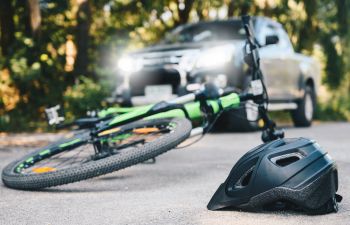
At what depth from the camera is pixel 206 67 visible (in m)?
9.39

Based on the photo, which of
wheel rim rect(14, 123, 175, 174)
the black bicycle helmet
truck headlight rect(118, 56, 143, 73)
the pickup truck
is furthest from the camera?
truck headlight rect(118, 56, 143, 73)

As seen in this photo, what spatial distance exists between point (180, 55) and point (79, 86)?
120 inches

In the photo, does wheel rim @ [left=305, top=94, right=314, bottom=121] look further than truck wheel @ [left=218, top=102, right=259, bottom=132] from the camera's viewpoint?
Yes

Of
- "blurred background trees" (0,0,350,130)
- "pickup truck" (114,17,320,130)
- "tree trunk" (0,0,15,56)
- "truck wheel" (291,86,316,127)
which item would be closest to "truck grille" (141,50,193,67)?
"pickup truck" (114,17,320,130)

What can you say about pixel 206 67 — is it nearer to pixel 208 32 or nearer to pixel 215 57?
pixel 215 57

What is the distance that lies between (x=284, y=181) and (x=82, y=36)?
10.2m

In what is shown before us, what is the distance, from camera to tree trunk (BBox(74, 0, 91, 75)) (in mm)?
13227

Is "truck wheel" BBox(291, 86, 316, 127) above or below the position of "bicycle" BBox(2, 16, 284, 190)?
below

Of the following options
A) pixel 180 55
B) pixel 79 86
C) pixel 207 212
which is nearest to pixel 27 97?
pixel 79 86

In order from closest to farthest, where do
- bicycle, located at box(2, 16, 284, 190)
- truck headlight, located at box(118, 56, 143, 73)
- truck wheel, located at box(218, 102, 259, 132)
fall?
1. bicycle, located at box(2, 16, 284, 190)
2. truck wheel, located at box(218, 102, 259, 132)
3. truck headlight, located at box(118, 56, 143, 73)

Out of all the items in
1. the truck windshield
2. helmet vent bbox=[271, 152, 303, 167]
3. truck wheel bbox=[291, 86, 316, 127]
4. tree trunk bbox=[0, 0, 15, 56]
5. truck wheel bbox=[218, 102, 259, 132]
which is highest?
tree trunk bbox=[0, 0, 15, 56]

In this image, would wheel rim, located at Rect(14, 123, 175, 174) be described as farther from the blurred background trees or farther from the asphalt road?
the blurred background trees

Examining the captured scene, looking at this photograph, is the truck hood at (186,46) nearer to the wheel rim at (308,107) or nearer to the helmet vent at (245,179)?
the wheel rim at (308,107)

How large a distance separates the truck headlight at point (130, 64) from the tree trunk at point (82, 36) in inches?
127
